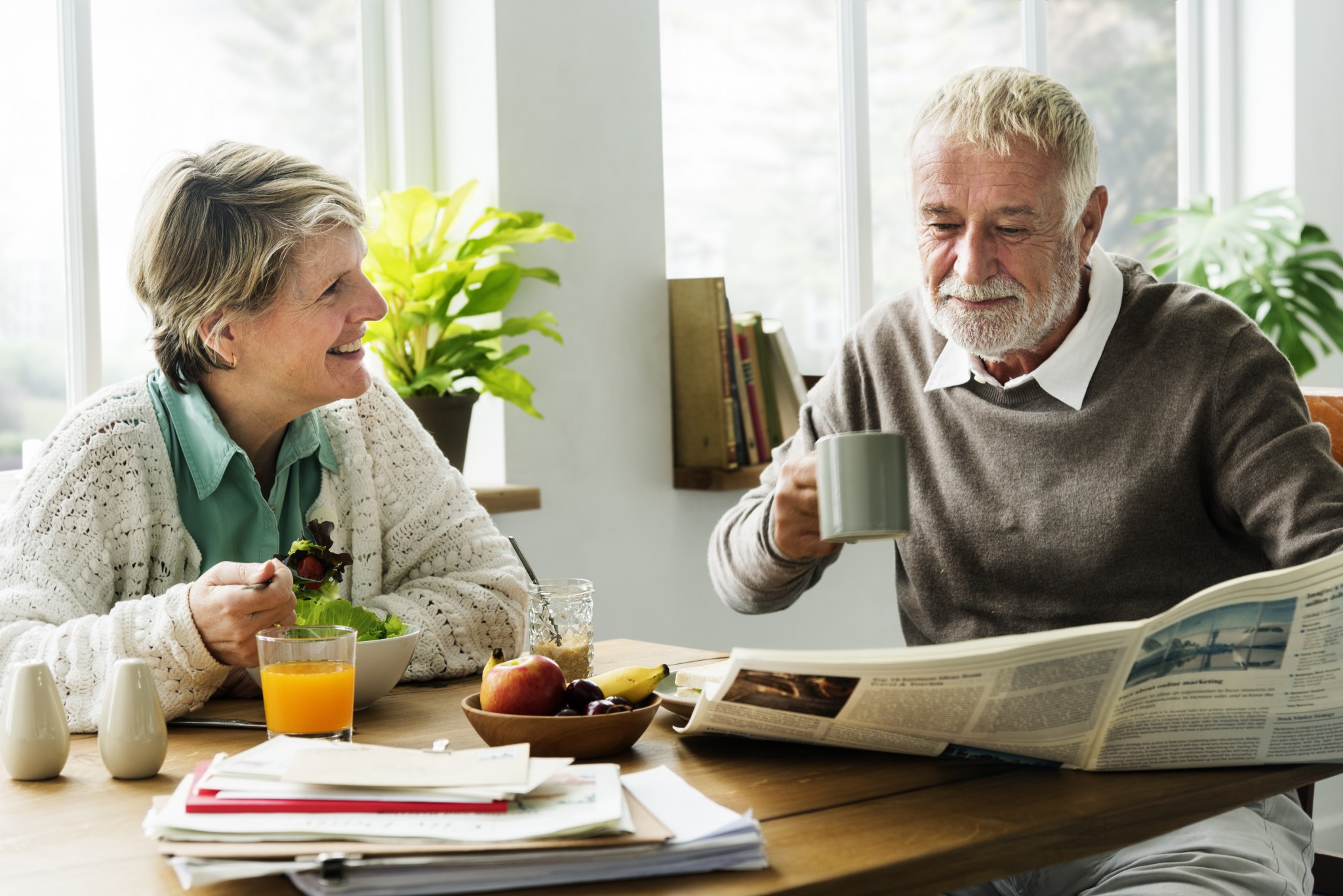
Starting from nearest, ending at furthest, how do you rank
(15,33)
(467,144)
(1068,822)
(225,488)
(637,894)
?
(637,894) < (1068,822) < (225,488) < (15,33) < (467,144)

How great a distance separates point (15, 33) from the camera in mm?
2322

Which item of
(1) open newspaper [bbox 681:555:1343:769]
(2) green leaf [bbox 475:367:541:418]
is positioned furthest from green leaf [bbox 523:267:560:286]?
(1) open newspaper [bbox 681:555:1343:769]

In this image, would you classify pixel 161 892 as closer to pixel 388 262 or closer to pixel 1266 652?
pixel 1266 652

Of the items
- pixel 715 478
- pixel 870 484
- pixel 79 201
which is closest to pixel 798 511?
pixel 870 484

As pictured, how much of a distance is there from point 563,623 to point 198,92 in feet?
5.65

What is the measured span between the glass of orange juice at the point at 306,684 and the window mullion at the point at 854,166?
2542mm

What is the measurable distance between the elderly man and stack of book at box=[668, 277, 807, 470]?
1.18 meters

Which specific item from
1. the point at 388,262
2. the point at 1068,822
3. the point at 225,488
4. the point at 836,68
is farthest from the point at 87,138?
the point at 1068,822

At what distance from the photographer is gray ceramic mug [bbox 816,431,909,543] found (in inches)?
45.8

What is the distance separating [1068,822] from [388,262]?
6.03ft

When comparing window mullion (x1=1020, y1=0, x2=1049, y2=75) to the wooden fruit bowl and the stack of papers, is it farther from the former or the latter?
the stack of papers

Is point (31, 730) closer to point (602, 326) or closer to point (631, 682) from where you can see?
point (631, 682)

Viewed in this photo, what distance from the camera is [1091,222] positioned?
64.8 inches

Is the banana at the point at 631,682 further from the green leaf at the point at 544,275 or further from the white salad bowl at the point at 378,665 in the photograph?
the green leaf at the point at 544,275
